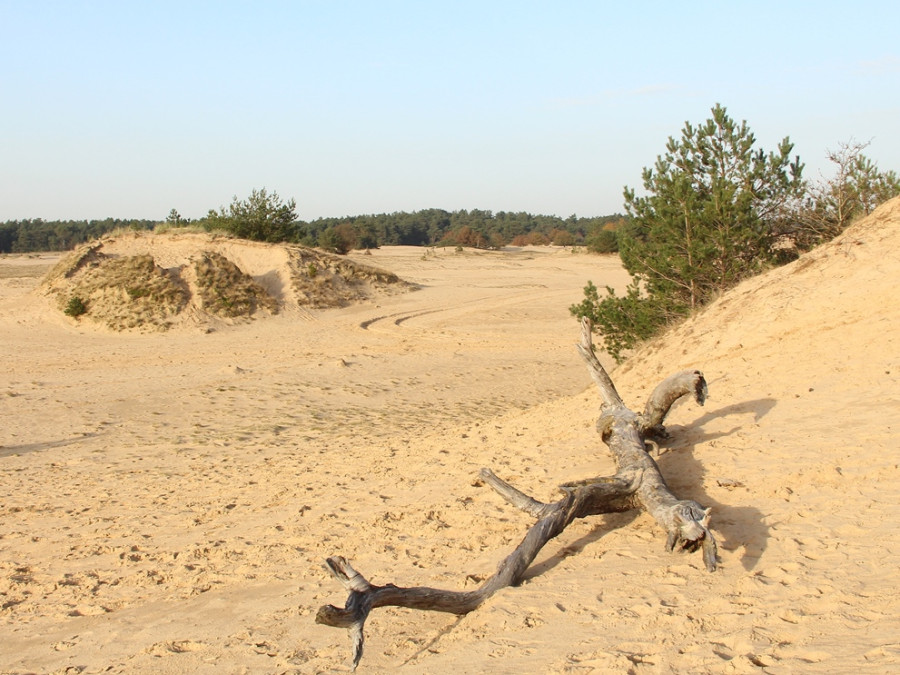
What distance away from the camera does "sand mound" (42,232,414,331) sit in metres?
20.2

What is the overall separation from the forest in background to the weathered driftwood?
3780 cm

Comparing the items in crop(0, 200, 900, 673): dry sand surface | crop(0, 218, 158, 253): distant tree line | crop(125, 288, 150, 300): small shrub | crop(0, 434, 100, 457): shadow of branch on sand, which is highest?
crop(0, 218, 158, 253): distant tree line

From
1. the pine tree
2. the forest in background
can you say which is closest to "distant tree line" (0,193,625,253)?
the forest in background

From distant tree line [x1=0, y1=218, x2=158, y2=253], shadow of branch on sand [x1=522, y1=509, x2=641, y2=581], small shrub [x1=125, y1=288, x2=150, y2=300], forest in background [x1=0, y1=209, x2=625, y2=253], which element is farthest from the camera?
distant tree line [x1=0, y1=218, x2=158, y2=253]

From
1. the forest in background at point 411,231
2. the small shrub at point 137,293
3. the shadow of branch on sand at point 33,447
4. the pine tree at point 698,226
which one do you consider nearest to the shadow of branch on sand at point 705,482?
the pine tree at point 698,226

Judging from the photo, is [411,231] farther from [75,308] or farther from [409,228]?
[75,308]

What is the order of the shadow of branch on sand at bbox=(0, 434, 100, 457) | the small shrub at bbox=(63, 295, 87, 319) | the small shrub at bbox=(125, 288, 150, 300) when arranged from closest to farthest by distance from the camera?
1. the shadow of branch on sand at bbox=(0, 434, 100, 457)
2. the small shrub at bbox=(63, 295, 87, 319)
3. the small shrub at bbox=(125, 288, 150, 300)

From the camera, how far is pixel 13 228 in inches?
2694

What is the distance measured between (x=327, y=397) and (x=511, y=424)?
4544 mm

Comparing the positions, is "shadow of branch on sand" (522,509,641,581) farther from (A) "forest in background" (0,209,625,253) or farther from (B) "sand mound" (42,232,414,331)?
(A) "forest in background" (0,209,625,253)

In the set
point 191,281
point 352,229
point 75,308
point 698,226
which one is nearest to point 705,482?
point 698,226

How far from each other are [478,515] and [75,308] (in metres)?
17.6

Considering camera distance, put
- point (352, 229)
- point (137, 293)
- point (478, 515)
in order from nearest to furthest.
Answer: point (478, 515) < point (137, 293) < point (352, 229)

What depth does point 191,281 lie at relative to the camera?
70.1 feet
